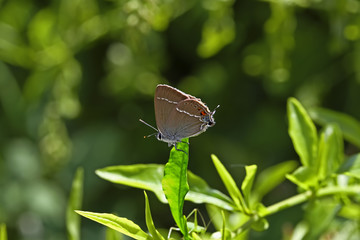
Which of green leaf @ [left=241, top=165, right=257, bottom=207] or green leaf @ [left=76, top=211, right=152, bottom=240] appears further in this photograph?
green leaf @ [left=241, top=165, right=257, bottom=207]

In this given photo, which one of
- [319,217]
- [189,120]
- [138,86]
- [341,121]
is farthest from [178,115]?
[138,86]

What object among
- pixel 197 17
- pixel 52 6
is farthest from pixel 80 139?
pixel 197 17

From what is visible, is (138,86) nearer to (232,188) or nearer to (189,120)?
(189,120)

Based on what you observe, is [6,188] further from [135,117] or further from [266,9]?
[266,9]

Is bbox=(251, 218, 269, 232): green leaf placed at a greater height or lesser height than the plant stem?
lesser

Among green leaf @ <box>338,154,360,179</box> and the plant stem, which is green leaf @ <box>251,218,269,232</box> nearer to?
the plant stem

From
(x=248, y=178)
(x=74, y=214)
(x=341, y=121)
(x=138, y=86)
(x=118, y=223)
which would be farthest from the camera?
(x=138, y=86)

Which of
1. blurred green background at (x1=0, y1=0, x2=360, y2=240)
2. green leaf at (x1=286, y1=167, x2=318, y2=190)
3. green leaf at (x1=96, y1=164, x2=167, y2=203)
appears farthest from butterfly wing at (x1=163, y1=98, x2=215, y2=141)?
blurred green background at (x1=0, y1=0, x2=360, y2=240)
